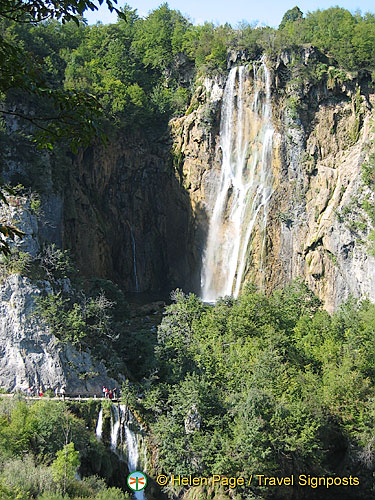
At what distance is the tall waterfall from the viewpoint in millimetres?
37781

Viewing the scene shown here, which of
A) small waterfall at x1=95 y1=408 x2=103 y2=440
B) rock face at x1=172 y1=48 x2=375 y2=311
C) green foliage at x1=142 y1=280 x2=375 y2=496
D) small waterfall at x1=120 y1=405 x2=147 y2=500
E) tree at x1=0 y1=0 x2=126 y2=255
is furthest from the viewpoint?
rock face at x1=172 y1=48 x2=375 y2=311

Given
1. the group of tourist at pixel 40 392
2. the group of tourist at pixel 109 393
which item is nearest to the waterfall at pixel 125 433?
the group of tourist at pixel 109 393

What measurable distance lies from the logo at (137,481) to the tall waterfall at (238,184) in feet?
53.6

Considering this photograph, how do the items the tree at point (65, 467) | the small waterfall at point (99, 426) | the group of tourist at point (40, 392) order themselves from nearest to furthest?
the tree at point (65, 467), the small waterfall at point (99, 426), the group of tourist at point (40, 392)

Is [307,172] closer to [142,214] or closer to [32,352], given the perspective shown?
[142,214]

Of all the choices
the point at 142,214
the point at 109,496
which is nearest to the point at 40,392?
the point at 109,496

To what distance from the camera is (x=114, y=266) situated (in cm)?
4066

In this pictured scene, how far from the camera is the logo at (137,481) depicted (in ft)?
72.3

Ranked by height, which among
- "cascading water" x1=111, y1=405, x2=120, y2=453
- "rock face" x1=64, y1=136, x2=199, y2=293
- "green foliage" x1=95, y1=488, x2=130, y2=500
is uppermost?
"rock face" x1=64, y1=136, x2=199, y2=293

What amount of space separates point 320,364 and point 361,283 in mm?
7294

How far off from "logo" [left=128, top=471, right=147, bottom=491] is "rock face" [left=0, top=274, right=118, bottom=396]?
13.8ft

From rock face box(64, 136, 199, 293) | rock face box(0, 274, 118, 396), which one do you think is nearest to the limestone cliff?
rock face box(0, 274, 118, 396)

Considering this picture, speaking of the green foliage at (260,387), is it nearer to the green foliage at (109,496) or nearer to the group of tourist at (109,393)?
the group of tourist at (109,393)

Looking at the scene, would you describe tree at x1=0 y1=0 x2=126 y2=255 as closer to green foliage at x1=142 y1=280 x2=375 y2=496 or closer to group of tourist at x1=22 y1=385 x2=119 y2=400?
green foliage at x1=142 y1=280 x2=375 y2=496
